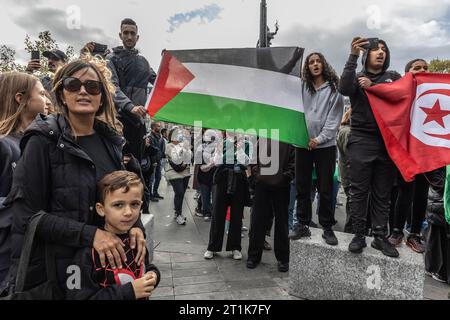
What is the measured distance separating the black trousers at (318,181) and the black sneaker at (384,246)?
44 centimetres

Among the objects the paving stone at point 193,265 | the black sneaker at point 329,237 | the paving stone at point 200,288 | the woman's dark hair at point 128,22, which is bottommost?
the paving stone at point 193,265

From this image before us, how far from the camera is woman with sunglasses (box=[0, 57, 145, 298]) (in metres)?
1.50

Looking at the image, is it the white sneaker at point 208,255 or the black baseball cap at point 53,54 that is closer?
the black baseball cap at point 53,54

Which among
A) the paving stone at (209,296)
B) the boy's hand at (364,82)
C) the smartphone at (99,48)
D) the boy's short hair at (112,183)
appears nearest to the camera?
the boy's short hair at (112,183)

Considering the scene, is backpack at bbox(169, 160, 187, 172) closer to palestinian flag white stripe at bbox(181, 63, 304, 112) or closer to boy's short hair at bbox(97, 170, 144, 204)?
palestinian flag white stripe at bbox(181, 63, 304, 112)

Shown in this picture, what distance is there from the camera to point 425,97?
3.36 metres

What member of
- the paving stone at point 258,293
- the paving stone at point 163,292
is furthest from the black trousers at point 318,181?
the paving stone at point 163,292

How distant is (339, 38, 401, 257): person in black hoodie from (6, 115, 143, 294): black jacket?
8.21 ft

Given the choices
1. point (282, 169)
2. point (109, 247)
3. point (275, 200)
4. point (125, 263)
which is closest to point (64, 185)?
point (109, 247)

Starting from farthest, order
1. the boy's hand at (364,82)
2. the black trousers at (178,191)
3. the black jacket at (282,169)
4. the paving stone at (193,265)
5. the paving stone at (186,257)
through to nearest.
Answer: the black trousers at (178,191) → the paving stone at (186,257) → the paving stone at (193,265) → the black jacket at (282,169) → the boy's hand at (364,82)

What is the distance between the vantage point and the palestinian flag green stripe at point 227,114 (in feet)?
11.6

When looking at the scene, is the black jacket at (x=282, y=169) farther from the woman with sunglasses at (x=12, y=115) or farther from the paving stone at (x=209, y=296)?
the woman with sunglasses at (x=12, y=115)

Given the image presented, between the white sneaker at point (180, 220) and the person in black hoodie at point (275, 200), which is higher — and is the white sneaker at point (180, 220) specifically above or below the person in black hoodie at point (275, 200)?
below
